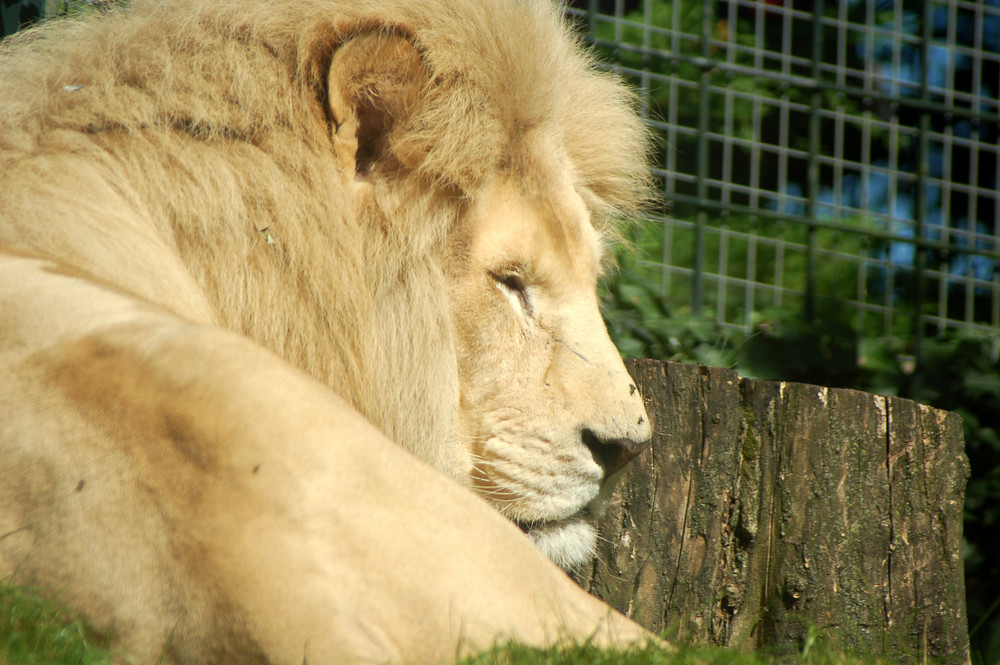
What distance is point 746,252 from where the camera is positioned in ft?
17.8

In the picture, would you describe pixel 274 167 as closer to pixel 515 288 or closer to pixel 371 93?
pixel 371 93

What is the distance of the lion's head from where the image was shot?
1.89 m

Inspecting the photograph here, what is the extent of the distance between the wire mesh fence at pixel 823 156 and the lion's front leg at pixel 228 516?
378cm

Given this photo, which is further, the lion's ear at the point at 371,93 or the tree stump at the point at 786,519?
the tree stump at the point at 786,519

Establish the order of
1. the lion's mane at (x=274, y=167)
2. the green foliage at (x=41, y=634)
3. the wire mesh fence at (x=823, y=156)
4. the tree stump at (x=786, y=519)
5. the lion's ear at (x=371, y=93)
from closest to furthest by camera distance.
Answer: the green foliage at (x=41, y=634), the lion's mane at (x=274, y=167), the lion's ear at (x=371, y=93), the tree stump at (x=786, y=519), the wire mesh fence at (x=823, y=156)

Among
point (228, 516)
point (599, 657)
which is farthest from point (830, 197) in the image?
point (228, 516)

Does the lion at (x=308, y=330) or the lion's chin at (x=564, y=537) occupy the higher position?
the lion at (x=308, y=330)

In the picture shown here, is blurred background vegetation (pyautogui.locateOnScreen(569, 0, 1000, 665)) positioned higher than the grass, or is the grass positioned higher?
the grass

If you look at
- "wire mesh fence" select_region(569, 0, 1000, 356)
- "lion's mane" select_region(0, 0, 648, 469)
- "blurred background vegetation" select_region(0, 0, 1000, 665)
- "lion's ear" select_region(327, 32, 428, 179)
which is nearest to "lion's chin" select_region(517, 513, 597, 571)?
"lion's mane" select_region(0, 0, 648, 469)

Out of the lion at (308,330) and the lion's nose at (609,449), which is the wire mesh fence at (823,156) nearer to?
the lion at (308,330)

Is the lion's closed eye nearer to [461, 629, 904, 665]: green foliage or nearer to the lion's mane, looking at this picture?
the lion's mane

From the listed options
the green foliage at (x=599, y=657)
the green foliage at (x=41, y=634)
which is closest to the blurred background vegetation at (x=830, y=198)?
the green foliage at (x=599, y=657)

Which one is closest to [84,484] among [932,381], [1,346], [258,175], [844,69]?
[1,346]

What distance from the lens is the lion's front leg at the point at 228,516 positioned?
114cm
